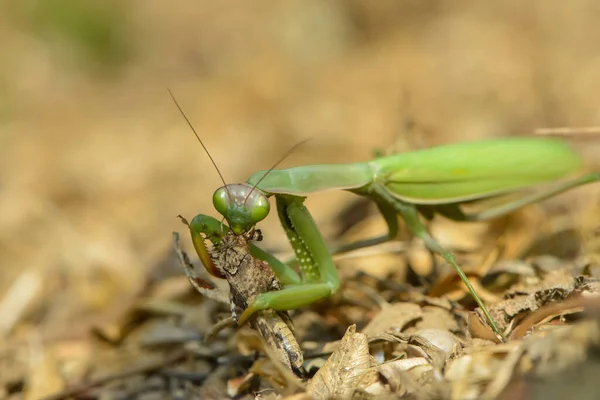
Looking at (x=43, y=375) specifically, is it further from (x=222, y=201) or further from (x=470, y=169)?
(x=470, y=169)

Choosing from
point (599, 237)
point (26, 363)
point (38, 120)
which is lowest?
point (599, 237)

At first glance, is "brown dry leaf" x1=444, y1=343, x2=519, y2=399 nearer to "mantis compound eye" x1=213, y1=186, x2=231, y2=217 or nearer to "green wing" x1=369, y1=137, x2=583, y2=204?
"mantis compound eye" x1=213, y1=186, x2=231, y2=217

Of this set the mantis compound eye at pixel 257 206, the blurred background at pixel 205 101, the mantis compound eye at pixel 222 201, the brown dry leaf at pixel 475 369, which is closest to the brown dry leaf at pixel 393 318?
the brown dry leaf at pixel 475 369

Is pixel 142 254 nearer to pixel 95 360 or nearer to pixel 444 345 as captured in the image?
pixel 95 360

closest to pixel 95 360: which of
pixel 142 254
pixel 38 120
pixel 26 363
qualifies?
pixel 26 363

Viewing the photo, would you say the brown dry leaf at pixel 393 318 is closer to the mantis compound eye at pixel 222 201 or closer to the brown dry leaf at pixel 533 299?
the brown dry leaf at pixel 533 299

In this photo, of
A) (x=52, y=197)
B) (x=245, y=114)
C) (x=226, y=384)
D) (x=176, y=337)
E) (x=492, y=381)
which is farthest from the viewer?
(x=245, y=114)
